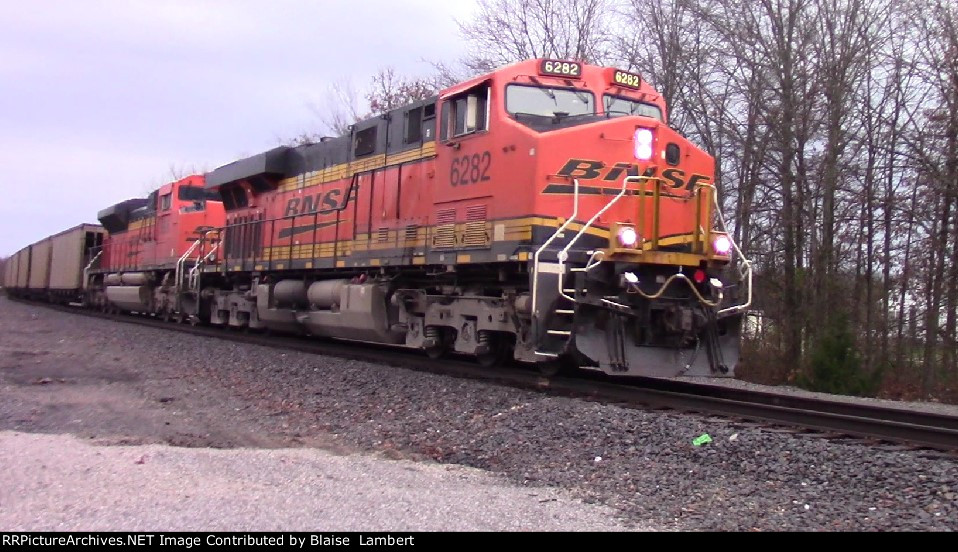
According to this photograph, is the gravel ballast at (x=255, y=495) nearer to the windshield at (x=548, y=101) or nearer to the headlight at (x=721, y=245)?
the headlight at (x=721, y=245)

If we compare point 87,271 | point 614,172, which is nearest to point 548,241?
point 614,172

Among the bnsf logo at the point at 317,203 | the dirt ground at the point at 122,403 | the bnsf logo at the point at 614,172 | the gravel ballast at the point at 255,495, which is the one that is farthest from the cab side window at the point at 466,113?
the gravel ballast at the point at 255,495

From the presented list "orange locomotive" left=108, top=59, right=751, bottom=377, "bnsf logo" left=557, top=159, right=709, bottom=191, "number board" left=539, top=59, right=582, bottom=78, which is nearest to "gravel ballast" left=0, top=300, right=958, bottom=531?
"orange locomotive" left=108, top=59, right=751, bottom=377

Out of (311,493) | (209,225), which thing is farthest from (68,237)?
(311,493)

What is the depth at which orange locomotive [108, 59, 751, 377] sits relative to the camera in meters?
9.30

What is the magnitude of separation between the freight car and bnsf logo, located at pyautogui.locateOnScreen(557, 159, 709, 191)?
980 inches

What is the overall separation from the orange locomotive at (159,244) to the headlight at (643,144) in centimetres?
1269

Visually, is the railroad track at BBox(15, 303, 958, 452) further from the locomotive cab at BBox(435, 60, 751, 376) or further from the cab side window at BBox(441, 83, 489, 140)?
the cab side window at BBox(441, 83, 489, 140)

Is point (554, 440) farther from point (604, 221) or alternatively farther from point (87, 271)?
point (87, 271)

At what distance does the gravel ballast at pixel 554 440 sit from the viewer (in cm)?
502

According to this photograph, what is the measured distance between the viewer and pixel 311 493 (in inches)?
203
